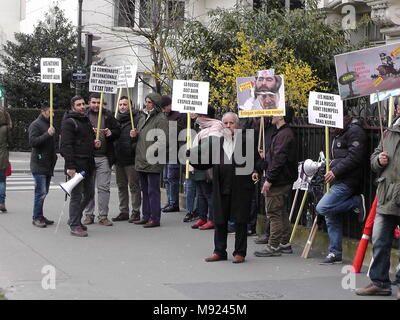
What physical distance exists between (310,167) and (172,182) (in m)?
4.09

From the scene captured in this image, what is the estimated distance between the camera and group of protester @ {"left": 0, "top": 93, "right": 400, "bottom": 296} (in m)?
7.66

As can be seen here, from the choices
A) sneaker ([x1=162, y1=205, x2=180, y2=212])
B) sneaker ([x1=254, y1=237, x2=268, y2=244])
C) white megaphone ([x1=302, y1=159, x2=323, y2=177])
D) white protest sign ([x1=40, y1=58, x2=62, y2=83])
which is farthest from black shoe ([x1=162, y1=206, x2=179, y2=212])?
white megaphone ([x1=302, y1=159, x2=323, y2=177])

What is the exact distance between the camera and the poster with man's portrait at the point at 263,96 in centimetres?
1003

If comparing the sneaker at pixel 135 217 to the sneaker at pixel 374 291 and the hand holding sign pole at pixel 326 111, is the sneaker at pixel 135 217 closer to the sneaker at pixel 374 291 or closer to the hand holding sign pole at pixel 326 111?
→ the hand holding sign pole at pixel 326 111

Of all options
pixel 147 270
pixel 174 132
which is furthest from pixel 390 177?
pixel 174 132

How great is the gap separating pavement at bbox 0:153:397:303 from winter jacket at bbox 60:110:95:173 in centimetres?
107

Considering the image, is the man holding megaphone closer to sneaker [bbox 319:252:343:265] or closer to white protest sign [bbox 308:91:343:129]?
white protest sign [bbox 308:91:343:129]

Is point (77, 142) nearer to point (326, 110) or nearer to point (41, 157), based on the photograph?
point (41, 157)

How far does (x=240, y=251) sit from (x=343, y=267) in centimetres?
125

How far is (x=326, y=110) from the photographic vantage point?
916 cm

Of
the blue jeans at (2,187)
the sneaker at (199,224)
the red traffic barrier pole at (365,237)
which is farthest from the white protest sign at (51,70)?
the red traffic barrier pole at (365,237)

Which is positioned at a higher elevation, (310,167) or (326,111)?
(326,111)

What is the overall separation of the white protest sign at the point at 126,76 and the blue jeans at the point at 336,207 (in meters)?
5.09

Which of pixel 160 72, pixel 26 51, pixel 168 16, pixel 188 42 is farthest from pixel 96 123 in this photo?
pixel 26 51
